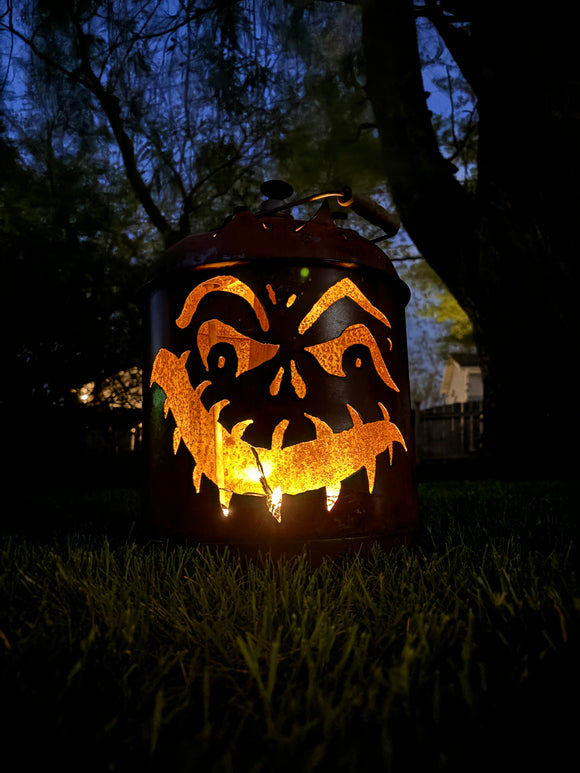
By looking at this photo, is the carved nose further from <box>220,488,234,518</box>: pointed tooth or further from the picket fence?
the picket fence

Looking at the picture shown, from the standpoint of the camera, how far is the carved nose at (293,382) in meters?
1.99

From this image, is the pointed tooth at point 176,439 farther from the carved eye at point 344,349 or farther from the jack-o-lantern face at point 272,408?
the carved eye at point 344,349

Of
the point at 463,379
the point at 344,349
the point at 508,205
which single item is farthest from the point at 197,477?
the point at 463,379

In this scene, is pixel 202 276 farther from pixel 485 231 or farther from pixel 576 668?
pixel 485 231

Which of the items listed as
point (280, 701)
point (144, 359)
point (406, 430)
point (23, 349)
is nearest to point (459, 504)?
point (406, 430)

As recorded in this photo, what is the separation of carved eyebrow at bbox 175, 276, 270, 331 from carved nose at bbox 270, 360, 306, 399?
0.18m

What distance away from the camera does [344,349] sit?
206 cm

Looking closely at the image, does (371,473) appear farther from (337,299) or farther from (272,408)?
(337,299)

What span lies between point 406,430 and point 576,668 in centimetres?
115

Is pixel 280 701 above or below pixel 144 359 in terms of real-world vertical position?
below

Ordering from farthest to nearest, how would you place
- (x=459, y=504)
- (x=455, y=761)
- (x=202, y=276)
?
(x=459, y=504)
(x=202, y=276)
(x=455, y=761)

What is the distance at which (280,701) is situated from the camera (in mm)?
1092

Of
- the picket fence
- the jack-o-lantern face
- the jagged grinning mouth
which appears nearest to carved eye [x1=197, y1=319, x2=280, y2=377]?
the jack-o-lantern face

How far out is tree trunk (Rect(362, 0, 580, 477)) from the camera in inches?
218
